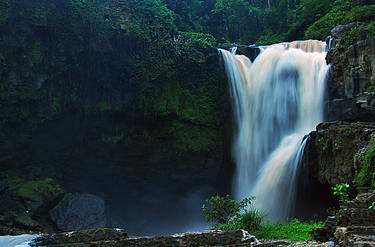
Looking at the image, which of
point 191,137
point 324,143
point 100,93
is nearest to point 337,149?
point 324,143

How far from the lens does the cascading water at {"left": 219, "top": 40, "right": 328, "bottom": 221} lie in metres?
13.1

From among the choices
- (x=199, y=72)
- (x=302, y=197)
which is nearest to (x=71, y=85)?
(x=199, y=72)

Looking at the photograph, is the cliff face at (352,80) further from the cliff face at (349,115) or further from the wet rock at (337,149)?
the wet rock at (337,149)

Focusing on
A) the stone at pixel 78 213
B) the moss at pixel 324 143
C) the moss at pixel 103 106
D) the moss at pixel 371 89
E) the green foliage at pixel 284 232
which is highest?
the moss at pixel 371 89

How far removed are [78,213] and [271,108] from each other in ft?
29.7

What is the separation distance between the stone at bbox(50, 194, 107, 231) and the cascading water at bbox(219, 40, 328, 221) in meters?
5.71

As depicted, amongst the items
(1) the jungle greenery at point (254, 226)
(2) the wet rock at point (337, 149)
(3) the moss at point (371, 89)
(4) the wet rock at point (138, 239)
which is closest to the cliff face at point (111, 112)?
(2) the wet rock at point (337, 149)

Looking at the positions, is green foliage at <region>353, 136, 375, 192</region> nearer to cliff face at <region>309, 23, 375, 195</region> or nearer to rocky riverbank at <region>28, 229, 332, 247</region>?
cliff face at <region>309, 23, 375, 195</region>

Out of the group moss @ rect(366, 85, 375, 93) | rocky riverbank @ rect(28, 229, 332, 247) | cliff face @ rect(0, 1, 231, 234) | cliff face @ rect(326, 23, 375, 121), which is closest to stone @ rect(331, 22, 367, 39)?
cliff face @ rect(326, 23, 375, 121)

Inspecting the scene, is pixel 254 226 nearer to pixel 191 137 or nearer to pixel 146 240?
pixel 146 240

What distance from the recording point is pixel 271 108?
14.6 meters

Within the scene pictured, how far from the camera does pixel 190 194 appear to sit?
1594 cm

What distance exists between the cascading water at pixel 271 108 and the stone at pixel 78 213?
5714mm

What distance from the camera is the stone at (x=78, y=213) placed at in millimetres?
12758
